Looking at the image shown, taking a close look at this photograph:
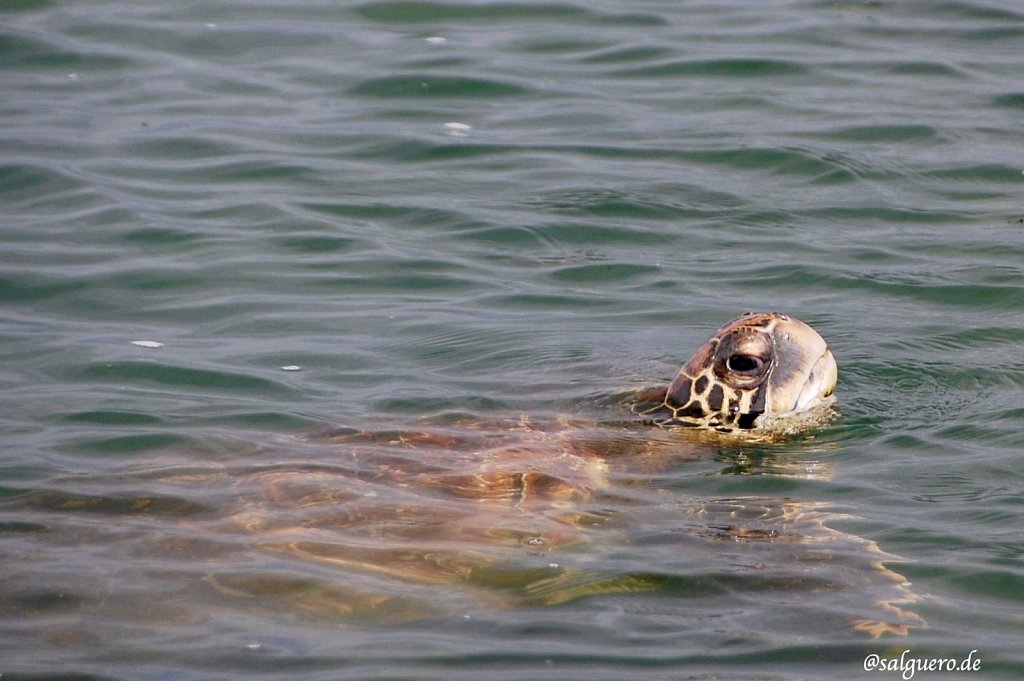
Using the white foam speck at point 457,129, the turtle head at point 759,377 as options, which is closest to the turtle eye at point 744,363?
the turtle head at point 759,377

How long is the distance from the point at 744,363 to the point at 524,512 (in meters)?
1.38

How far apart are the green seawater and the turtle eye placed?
0.35 m

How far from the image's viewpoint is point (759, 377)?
21.4 ft

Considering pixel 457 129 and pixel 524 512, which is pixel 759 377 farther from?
pixel 457 129

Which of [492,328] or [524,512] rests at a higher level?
[492,328]

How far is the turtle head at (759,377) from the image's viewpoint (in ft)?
21.1

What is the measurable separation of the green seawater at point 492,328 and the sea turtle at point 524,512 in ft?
0.07

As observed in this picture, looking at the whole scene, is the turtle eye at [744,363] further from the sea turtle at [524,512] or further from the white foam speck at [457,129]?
the white foam speck at [457,129]

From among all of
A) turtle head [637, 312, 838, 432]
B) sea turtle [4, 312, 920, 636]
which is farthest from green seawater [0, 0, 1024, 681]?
turtle head [637, 312, 838, 432]

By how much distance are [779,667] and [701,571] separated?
0.72 metres

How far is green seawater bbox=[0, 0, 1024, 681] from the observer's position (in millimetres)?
4875

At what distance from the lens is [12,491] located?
6.02m

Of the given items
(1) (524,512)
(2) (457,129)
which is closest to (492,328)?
(1) (524,512)

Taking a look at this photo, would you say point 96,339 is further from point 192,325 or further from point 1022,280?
point 1022,280
